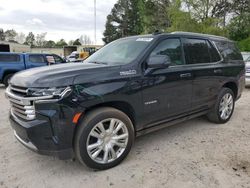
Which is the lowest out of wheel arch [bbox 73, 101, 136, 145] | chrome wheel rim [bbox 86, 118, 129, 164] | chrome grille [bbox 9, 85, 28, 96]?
chrome wheel rim [bbox 86, 118, 129, 164]

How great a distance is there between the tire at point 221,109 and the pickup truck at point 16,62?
372 inches

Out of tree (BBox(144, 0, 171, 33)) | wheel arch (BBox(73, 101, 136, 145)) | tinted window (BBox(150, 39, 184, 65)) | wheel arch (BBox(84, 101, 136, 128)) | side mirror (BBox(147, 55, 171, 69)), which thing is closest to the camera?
wheel arch (BBox(73, 101, 136, 145))

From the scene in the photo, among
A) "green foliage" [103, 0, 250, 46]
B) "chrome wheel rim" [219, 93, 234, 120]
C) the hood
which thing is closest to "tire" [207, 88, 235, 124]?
"chrome wheel rim" [219, 93, 234, 120]

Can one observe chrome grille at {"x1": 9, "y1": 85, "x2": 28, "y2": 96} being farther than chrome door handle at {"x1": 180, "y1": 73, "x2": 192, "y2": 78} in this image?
No

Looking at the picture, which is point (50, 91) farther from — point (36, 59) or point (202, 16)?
point (202, 16)

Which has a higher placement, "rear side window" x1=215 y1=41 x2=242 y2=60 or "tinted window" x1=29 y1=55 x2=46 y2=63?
"rear side window" x1=215 y1=41 x2=242 y2=60

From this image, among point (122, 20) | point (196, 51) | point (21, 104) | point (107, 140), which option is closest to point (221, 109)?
point (196, 51)

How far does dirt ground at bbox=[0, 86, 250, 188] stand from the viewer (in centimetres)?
295

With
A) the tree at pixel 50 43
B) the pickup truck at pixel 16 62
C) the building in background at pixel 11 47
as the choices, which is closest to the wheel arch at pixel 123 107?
the pickup truck at pixel 16 62

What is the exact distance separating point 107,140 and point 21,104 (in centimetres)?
120

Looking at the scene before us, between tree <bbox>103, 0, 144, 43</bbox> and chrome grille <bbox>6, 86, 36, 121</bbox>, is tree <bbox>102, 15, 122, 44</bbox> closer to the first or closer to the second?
tree <bbox>103, 0, 144, 43</bbox>

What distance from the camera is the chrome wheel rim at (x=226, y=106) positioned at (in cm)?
506

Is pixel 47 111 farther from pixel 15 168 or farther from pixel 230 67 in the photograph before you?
pixel 230 67

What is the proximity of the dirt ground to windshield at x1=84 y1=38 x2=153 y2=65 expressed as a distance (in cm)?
149
